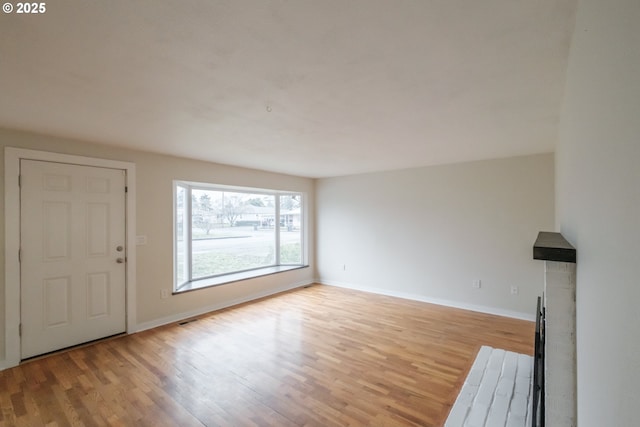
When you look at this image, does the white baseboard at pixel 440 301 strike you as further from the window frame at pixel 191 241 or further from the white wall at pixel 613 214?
the white wall at pixel 613 214

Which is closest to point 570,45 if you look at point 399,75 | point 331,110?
point 399,75

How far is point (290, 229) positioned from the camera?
19.6 feet

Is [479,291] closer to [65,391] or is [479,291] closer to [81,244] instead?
[65,391]

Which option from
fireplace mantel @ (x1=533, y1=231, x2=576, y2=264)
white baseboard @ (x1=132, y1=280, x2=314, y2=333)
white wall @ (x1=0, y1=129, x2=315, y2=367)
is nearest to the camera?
fireplace mantel @ (x1=533, y1=231, x2=576, y2=264)

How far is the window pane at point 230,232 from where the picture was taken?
4.50 meters

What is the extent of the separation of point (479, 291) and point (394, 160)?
231cm

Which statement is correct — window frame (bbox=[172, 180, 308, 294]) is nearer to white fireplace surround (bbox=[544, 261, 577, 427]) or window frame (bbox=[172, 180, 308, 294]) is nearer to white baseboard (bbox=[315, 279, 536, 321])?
white baseboard (bbox=[315, 279, 536, 321])

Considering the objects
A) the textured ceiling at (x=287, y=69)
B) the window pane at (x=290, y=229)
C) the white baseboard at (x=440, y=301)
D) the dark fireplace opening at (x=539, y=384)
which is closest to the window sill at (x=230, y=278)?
the window pane at (x=290, y=229)

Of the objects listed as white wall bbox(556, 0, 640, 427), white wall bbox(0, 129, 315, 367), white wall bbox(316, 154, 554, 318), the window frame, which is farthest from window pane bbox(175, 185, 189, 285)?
white wall bbox(556, 0, 640, 427)

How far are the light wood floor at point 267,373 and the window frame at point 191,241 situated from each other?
0.67m

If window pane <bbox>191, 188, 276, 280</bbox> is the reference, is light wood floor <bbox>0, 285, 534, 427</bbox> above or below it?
below

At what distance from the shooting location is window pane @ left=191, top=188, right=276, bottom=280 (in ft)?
14.8

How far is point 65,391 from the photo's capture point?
232 centimetres

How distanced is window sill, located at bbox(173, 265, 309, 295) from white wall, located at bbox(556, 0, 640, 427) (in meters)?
4.26
